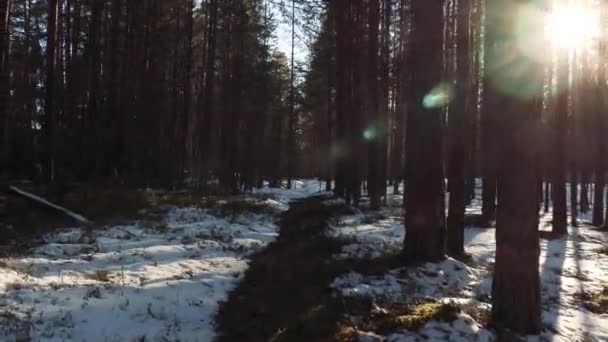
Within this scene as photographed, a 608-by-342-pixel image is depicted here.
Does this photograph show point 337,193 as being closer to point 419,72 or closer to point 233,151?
point 233,151

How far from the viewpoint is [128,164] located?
1014 inches

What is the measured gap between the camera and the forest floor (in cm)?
637

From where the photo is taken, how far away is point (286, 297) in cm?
840

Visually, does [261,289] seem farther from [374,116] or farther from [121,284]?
[374,116]

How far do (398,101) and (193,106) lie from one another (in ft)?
52.8

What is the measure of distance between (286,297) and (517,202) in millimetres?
3703

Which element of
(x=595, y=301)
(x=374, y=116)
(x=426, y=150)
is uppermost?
(x=374, y=116)

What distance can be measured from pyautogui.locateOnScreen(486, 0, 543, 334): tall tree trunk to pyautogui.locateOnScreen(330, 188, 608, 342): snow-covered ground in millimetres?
349

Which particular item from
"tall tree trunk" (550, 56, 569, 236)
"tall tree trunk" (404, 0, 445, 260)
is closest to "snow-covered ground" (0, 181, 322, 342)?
"tall tree trunk" (404, 0, 445, 260)

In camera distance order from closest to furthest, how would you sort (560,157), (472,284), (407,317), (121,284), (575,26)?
1. (407,317)
2. (121,284)
3. (472,284)
4. (560,157)
5. (575,26)

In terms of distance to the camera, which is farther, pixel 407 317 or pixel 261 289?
pixel 261 289

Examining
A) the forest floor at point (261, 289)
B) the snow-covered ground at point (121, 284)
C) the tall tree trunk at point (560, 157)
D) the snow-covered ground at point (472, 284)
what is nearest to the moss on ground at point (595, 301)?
the forest floor at point (261, 289)

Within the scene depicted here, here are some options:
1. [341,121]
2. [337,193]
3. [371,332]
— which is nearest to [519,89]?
[371,332]

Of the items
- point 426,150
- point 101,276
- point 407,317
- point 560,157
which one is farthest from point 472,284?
point 560,157
